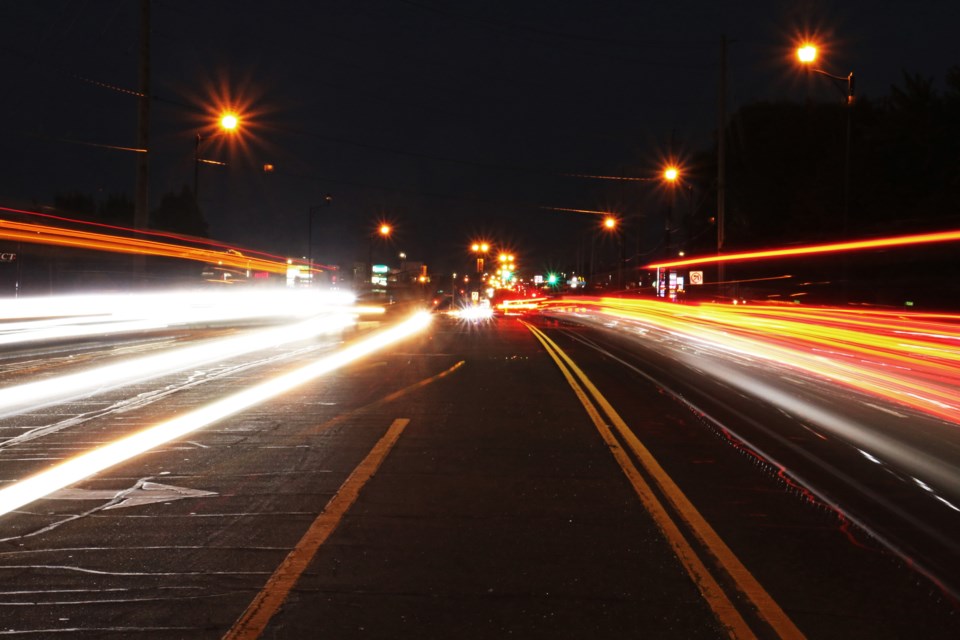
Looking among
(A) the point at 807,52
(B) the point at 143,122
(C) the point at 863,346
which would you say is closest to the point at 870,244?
(C) the point at 863,346

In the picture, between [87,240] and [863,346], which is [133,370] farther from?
[863,346]

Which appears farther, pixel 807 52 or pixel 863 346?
pixel 807 52

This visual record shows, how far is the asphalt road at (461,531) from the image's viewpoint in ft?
16.2

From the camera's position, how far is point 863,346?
1872 cm

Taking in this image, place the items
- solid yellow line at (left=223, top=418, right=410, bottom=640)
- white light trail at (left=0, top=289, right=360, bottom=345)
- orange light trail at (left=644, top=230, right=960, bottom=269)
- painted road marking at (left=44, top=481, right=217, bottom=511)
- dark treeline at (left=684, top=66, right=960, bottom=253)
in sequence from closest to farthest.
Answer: solid yellow line at (left=223, top=418, right=410, bottom=640)
painted road marking at (left=44, top=481, right=217, bottom=511)
orange light trail at (left=644, top=230, right=960, bottom=269)
white light trail at (left=0, top=289, right=360, bottom=345)
dark treeline at (left=684, top=66, right=960, bottom=253)

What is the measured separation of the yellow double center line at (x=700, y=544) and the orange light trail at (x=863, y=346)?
208 inches

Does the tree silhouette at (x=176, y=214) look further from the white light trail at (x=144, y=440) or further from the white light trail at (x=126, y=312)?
the white light trail at (x=144, y=440)

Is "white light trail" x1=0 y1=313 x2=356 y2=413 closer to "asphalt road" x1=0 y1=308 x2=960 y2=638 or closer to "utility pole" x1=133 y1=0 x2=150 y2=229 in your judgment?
"asphalt road" x1=0 y1=308 x2=960 y2=638

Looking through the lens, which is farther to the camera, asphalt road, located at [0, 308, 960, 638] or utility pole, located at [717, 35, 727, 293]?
utility pole, located at [717, 35, 727, 293]

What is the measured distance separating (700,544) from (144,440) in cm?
652

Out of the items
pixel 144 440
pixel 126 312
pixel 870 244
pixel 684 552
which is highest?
pixel 870 244

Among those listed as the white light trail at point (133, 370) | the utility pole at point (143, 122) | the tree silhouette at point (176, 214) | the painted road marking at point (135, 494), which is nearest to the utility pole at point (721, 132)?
the white light trail at point (133, 370)

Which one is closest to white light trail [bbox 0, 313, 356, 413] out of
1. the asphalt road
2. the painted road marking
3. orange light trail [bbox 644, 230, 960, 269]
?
the asphalt road

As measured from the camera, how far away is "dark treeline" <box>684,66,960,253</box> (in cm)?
4138
